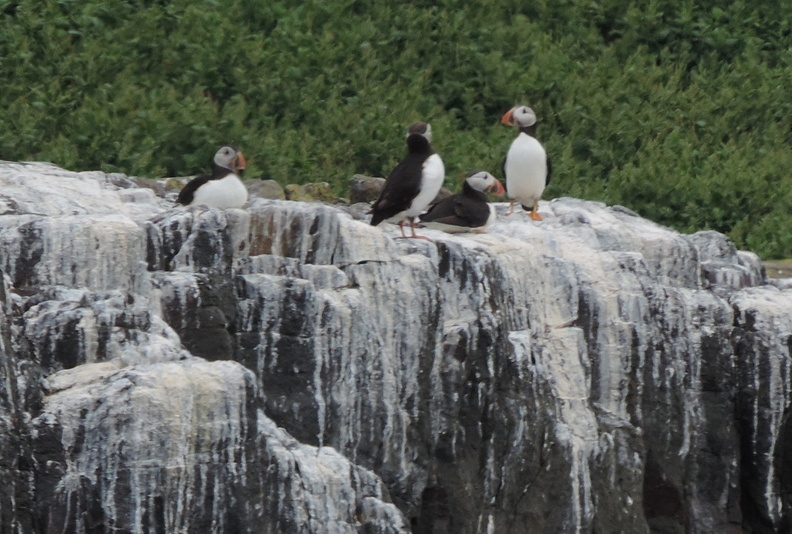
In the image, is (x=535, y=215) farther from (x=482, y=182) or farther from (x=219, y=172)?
(x=219, y=172)

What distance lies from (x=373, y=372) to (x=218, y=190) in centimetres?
174

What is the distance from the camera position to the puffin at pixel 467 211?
10.4 m

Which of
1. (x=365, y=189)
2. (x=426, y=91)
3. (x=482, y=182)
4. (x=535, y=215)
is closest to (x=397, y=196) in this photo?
(x=482, y=182)

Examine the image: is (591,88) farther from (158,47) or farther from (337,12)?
(158,47)

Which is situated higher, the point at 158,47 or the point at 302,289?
the point at 158,47

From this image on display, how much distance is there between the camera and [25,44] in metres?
15.8

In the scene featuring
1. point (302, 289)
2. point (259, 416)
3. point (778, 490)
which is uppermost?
point (302, 289)

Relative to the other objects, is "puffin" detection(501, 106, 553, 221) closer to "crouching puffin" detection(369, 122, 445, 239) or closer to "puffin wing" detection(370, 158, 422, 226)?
"crouching puffin" detection(369, 122, 445, 239)

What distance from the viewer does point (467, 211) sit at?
1042 cm

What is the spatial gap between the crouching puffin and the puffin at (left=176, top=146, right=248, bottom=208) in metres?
0.87

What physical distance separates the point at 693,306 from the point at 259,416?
384 cm

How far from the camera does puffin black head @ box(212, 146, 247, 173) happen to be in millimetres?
10430

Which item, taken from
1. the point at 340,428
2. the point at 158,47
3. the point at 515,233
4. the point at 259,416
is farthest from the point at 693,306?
the point at 158,47

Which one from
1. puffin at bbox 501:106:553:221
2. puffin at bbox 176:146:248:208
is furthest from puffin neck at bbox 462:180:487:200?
puffin at bbox 176:146:248:208
